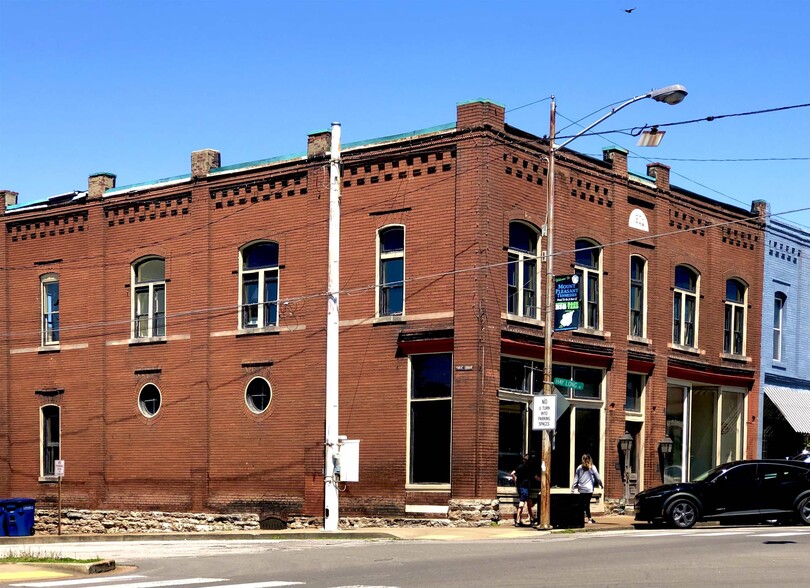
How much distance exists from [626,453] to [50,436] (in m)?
16.9

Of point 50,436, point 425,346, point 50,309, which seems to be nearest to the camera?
point 425,346

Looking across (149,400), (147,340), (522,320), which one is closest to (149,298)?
(147,340)

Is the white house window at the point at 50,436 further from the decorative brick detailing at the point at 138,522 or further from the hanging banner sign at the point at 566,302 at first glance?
the hanging banner sign at the point at 566,302

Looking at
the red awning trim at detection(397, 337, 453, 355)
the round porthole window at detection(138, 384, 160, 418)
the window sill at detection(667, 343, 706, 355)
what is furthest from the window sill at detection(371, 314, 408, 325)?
the window sill at detection(667, 343, 706, 355)

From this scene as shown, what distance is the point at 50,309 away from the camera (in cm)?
3759

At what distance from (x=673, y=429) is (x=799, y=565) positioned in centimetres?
1938

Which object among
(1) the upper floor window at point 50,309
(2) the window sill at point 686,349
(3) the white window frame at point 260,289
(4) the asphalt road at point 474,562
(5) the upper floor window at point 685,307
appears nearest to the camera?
(4) the asphalt road at point 474,562

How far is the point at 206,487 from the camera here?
33.5 m

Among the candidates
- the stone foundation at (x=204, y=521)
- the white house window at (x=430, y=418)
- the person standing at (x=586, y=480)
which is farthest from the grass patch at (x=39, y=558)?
the person standing at (x=586, y=480)

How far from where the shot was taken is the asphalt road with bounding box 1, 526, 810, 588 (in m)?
15.5

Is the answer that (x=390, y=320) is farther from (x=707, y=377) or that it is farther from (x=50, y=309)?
(x=50, y=309)

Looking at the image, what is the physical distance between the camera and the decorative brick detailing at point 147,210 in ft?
114

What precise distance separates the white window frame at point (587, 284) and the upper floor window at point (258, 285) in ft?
25.7

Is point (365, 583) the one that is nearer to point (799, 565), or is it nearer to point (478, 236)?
point (799, 565)
